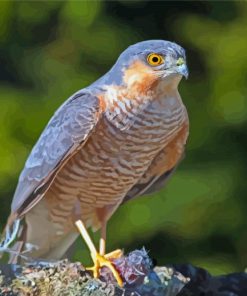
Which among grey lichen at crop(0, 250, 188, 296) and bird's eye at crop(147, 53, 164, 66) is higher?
bird's eye at crop(147, 53, 164, 66)

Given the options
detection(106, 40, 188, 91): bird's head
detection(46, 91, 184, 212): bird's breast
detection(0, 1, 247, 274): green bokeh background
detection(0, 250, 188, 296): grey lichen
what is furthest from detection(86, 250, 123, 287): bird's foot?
detection(0, 1, 247, 274): green bokeh background

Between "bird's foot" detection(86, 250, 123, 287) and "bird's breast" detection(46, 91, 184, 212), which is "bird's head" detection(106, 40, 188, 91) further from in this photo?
"bird's foot" detection(86, 250, 123, 287)

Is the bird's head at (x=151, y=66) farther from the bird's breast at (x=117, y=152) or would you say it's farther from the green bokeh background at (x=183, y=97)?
the green bokeh background at (x=183, y=97)

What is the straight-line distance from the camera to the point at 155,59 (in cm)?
230

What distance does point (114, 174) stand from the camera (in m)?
2.44

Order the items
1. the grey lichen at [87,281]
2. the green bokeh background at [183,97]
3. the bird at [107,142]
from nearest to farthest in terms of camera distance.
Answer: the grey lichen at [87,281] < the bird at [107,142] < the green bokeh background at [183,97]

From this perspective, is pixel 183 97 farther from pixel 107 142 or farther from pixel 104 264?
pixel 104 264

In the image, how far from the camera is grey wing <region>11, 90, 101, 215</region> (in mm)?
2359

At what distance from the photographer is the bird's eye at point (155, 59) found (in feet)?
7.48

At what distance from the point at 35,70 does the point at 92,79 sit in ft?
0.84

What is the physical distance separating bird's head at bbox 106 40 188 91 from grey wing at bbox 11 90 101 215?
3.7 inches

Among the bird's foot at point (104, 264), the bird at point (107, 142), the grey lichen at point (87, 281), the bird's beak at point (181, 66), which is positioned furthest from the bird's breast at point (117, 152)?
the grey lichen at point (87, 281)

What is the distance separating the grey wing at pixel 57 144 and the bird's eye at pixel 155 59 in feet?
0.55

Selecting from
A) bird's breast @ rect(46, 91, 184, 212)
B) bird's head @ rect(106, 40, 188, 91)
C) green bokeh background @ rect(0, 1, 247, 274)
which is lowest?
green bokeh background @ rect(0, 1, 247, 274)
